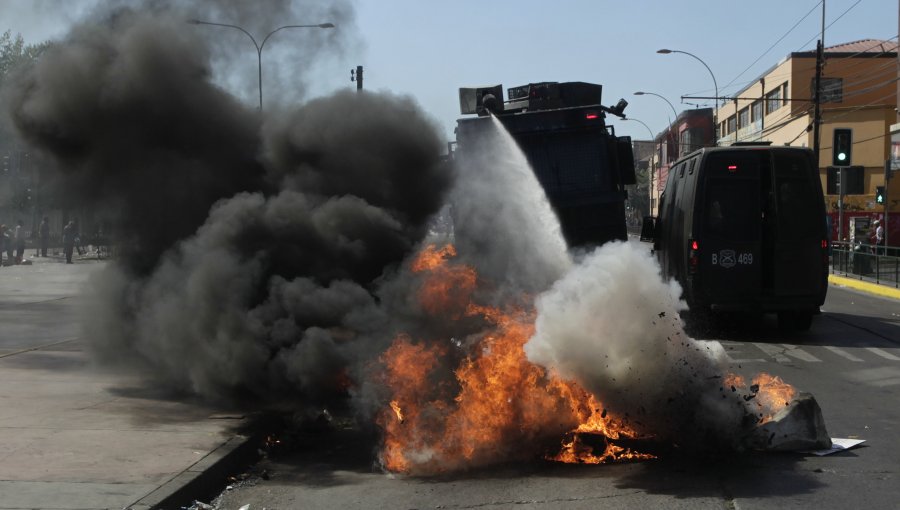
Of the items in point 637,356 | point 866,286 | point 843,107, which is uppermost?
point 843,107

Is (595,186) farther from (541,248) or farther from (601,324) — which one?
(601,324)

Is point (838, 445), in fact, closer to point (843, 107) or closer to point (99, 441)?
point (99, 441)

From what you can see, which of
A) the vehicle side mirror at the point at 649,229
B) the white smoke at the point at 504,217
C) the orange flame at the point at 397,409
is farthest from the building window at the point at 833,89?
the orange flame at the point at 397,409

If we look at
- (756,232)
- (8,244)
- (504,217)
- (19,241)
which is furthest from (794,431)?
(8,244)

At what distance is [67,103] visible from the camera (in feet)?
29.9

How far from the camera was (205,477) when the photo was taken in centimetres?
562

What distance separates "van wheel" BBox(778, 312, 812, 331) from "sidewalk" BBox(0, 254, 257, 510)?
354 inches

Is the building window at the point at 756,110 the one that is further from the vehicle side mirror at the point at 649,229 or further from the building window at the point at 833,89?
the vehicle side mirror at the point at 649,229

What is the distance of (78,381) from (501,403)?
507 centimetres

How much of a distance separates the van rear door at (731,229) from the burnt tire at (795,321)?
1.16m

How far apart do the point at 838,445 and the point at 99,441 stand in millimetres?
5221

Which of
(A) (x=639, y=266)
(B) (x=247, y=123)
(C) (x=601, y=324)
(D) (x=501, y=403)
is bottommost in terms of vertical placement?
(D) (x=501, y=403)

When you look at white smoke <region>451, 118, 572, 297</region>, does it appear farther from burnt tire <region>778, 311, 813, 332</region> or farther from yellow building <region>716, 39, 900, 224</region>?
yellow building <region>716, 39, 900, 224</region>

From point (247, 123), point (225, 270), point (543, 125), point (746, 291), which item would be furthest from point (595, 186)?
point (225, 270)
